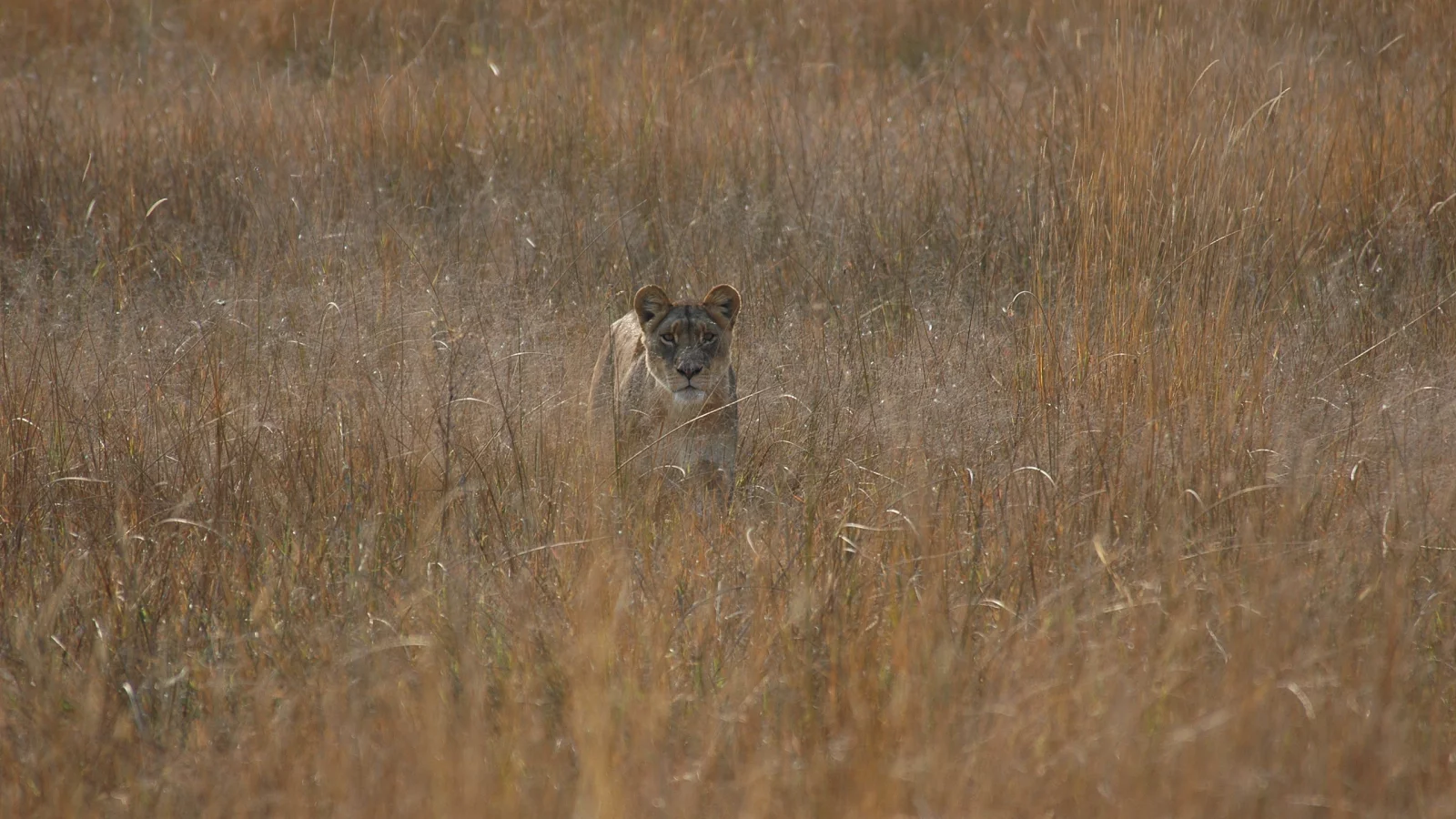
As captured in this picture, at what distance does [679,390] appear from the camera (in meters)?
5.39

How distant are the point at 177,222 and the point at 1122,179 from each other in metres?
5.25

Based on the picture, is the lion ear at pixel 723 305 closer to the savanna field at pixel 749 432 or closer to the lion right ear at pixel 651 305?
the lion right ear at pixel 651 305

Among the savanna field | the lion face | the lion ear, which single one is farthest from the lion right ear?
the savanna field

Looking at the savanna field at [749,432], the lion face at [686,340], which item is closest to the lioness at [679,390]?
the lion face at [686,340]

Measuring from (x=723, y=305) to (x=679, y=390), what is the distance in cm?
56

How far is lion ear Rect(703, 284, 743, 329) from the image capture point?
5676 millimetres

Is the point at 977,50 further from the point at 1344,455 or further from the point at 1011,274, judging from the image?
the point at 1344,455

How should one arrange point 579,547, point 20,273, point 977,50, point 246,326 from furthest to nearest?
point 977,50 → point 20,273 → point 246,326 → point 579,547

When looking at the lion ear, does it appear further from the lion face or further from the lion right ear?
the lion right ear

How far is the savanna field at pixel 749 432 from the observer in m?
3.06

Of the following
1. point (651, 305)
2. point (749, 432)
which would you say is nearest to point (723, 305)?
point (651, 305)

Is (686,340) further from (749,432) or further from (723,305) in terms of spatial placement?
(749,432)

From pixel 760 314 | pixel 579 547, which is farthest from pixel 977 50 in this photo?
pixel 579 547

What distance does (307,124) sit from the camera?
27.8ft
